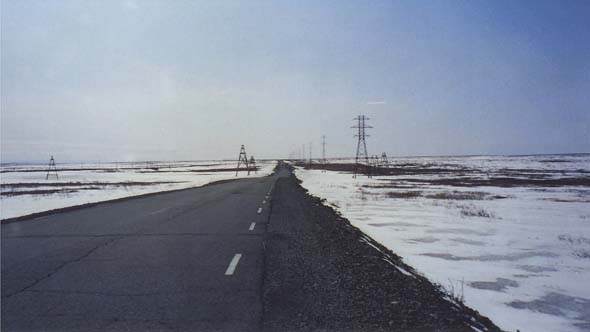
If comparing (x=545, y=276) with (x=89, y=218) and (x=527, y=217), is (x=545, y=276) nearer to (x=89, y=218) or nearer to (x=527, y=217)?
(x=527, y=217)

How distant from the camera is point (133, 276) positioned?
21.3 ft

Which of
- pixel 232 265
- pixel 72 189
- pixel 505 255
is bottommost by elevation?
pixel 72 189

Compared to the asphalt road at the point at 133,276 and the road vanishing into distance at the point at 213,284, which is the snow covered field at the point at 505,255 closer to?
the road vanishing into distance at the point at 213,284

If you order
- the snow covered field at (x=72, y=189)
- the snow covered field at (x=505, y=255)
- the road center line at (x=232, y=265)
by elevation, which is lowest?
the snow covered field at (x=72, y=189)

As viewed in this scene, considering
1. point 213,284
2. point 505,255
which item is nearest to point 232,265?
point 213,284

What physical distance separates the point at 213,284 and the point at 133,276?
146cm

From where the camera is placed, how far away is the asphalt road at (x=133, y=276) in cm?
460

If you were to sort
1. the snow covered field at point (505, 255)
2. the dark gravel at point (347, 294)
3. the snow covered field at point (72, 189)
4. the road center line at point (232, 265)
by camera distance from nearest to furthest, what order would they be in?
the dark gravel at point (347, 294) → the snow covered field at point (505, 255) → the road center line at point (232, 265) → the snow covered field at point (72, 189)

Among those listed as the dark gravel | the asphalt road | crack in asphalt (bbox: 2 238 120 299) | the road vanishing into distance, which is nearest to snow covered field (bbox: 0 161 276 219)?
the asphalt road

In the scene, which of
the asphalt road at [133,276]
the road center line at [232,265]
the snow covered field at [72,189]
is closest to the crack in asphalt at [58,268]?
the asphalt road at [133,276]

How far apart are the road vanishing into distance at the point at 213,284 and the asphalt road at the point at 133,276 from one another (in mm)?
16

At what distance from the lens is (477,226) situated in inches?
508

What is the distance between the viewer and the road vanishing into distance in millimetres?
4559

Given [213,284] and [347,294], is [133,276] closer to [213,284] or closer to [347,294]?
[213,284]
